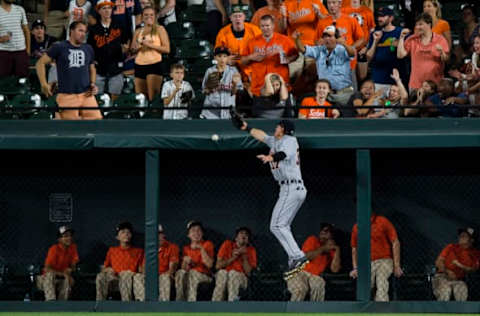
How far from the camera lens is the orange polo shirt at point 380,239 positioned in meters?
13.7

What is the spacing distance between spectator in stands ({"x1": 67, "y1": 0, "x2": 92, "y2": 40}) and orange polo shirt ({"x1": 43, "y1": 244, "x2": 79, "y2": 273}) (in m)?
3.33

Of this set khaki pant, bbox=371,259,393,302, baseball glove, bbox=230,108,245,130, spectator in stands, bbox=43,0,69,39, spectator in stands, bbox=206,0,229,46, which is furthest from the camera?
spectator in stands, bbox=43,0,69,39

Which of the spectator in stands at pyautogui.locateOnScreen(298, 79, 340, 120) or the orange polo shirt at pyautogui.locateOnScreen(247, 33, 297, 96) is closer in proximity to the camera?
the spectator in stands at pyautogui.locateOnScreen(298, 79, 340, 120)

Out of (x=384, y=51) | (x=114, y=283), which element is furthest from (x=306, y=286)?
(x=384, y=51)

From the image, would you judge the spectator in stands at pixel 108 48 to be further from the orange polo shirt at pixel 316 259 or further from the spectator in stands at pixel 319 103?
the orange polo shirt at pixel 316 259

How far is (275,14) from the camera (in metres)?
14.8

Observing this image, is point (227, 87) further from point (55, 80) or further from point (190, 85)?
point (55, 80)

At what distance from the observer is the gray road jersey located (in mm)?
12648

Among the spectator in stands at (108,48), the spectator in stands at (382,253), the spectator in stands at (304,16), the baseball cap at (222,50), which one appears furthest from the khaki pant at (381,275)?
the spectator in stands at (108,48)

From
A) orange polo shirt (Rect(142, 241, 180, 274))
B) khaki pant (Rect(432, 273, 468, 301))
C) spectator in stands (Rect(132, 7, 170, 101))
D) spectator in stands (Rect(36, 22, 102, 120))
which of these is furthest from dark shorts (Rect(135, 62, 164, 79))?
khaki pant (Rect(432, 273, 468, 301))

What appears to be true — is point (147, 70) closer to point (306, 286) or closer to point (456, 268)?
point (306, 286)

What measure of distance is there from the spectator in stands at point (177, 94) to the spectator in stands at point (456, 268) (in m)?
3.55

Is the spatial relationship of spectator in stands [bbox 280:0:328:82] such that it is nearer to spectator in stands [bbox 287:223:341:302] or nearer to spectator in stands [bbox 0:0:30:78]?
spectator in stands [bbox 287:223:341:302]

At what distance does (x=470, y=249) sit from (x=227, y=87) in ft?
11.3
